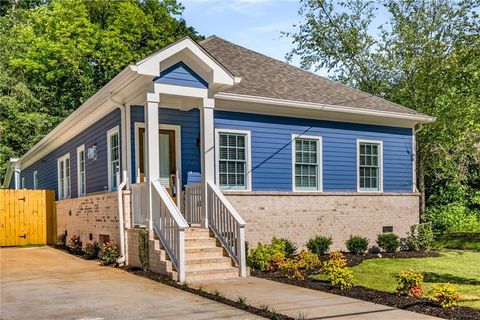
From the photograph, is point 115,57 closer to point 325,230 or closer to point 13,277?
point 325,230

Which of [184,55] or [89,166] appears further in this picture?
[89,166]

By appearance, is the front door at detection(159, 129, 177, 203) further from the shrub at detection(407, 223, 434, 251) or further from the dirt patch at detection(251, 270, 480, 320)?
the shrub at detection(407, 223, 434, 251)

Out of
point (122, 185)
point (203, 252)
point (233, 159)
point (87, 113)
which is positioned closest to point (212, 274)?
point (203, 252)

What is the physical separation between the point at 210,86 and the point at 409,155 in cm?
807

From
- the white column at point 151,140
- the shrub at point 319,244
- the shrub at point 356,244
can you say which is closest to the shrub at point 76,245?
the white column at point 151,140

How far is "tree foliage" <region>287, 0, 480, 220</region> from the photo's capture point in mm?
17844

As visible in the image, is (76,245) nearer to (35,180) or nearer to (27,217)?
(27,217)

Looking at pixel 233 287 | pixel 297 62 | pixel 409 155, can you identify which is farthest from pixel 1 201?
pixel 297 62

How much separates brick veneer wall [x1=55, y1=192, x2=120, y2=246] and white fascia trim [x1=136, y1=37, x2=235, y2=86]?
3.12m

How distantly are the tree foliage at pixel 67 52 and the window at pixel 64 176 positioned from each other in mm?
11165

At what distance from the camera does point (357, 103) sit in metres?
14.9

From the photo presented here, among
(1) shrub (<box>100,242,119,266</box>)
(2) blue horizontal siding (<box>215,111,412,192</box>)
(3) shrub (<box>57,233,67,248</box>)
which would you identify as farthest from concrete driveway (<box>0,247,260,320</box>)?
(3) shrub (<box>57,233,67,248</box>)

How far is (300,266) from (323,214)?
13.6 feet

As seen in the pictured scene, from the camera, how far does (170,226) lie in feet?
30.6
